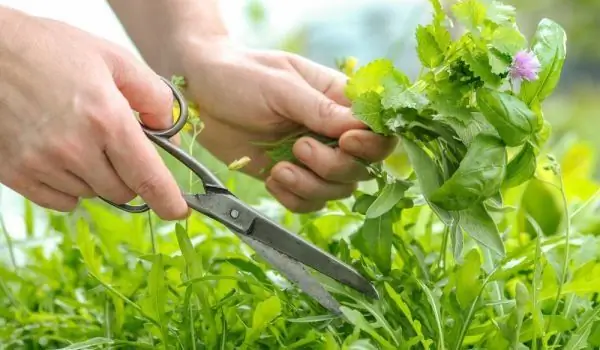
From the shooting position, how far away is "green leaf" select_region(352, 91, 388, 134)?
56 centimetres

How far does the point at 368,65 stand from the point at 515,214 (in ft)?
0.96

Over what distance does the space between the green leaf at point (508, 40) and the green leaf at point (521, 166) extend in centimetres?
6

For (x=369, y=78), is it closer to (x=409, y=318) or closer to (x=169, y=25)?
(x=409, y=318)

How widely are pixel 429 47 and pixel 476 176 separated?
97 mm

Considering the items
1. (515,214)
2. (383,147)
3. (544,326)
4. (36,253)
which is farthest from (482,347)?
(36,253)

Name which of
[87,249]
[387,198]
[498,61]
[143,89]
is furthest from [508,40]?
[87,249]

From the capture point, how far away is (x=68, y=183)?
21.4 inches

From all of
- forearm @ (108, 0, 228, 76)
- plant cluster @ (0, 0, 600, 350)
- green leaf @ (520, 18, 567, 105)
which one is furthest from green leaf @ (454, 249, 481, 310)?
forearm @ (108, 0, 228, 76)

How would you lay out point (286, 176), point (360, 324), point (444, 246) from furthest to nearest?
point (286, 176) < point (444, 246) < point (360, 324)

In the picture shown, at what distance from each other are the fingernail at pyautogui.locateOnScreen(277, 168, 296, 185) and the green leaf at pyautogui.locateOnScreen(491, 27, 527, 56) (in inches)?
9.2

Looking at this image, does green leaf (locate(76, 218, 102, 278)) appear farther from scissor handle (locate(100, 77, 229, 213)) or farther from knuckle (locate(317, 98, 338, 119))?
knuckle (locate(317, 98, 338, 119))

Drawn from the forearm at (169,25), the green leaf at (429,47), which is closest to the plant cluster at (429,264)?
the green leaf at (429,47)

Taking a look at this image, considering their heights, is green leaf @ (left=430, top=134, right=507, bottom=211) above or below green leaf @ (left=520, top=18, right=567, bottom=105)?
below

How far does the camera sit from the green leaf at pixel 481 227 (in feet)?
1.75
